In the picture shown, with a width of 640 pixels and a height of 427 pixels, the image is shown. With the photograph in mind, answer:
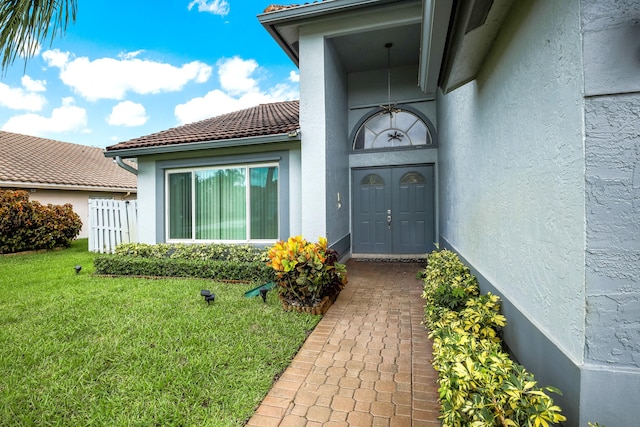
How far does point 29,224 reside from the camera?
10.4m

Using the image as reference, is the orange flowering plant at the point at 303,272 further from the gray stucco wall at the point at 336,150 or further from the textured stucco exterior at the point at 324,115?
the gray stucco wall at the point at 336,150

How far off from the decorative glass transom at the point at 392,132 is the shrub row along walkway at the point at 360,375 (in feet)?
17.9

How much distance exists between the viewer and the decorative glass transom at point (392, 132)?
8.92m

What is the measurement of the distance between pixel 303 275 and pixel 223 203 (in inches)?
163

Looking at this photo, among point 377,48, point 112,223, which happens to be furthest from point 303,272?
point 112,223

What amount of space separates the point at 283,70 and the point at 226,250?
507 inches

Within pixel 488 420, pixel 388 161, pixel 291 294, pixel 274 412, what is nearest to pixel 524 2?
pixel 488 420

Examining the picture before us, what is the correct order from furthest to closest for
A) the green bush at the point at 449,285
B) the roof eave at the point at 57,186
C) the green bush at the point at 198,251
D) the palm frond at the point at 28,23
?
1. the roof eave at the point at 57,186
2. the green bush at the point at 198,251
3. the green bush at the point at 449,285
4. the palm frond at the point at 28,23

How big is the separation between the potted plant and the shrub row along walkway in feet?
1.08

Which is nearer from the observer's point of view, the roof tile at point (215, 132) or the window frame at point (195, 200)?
the roof tile at point (215, 132)

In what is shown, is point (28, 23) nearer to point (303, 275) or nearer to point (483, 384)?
point (483, 384)

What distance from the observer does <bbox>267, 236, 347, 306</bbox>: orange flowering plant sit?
461cm

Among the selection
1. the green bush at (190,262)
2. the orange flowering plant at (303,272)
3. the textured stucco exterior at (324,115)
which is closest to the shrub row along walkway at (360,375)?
the orange flowering plant at (303,272)

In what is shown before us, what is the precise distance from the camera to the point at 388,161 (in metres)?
9.01
